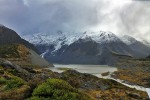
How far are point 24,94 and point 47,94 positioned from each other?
7.27ft

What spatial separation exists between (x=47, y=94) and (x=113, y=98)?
4435 centimetres

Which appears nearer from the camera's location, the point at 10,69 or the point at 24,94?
the point at 24,94

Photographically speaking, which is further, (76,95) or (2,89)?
(2,89)

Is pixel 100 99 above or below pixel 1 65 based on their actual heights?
below

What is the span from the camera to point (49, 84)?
18.2 metres

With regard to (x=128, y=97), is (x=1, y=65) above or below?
above

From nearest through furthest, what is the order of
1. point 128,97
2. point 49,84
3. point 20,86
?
point 49,84 < point 20,86 < point 128,97

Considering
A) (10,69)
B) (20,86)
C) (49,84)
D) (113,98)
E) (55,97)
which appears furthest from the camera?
(113,98)

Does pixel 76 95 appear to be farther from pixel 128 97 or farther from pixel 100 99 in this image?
pixel 128 97

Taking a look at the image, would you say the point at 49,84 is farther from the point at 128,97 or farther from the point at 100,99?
the point at 128,97

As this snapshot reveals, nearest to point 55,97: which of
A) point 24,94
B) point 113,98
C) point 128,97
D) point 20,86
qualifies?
point 24,94

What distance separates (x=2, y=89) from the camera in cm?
2072

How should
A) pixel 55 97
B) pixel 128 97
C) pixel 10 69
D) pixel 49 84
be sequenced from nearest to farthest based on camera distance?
pixel 55 97 → pixel 49 84 → pixel 10 69 → pixel 128 97

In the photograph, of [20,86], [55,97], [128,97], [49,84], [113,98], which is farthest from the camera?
[128,97]
